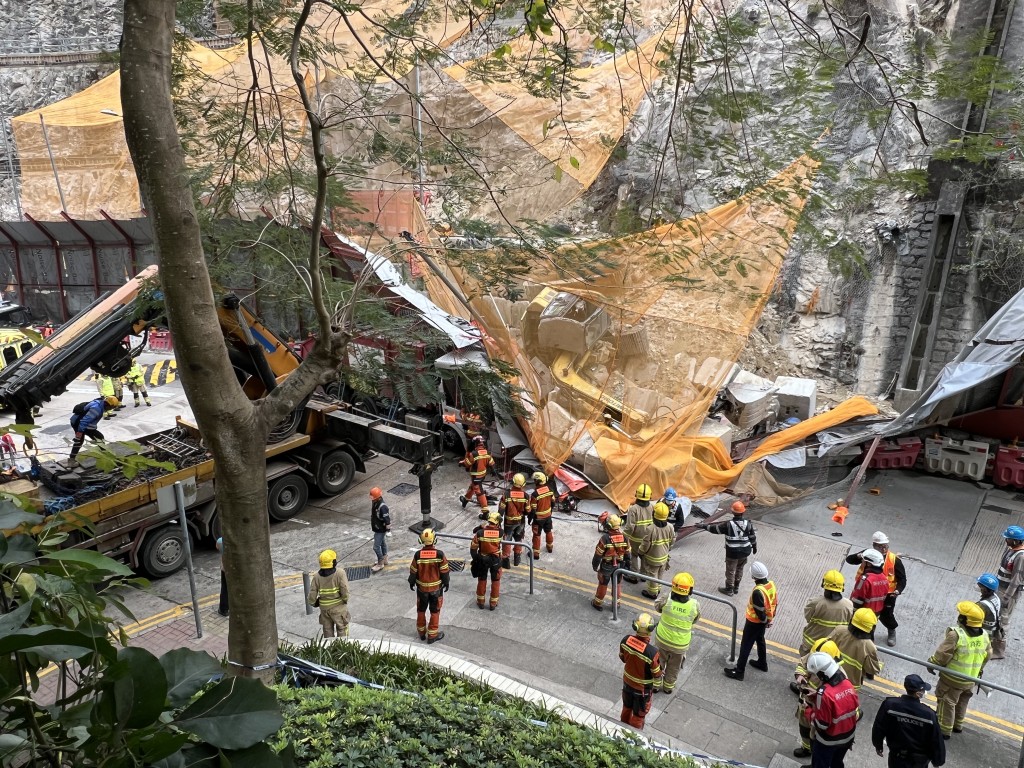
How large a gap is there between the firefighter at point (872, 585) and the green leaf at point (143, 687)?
796cm

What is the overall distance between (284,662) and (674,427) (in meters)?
7.82

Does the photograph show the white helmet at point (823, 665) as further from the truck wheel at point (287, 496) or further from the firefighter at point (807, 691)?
the truck wheel at point (287, 496)

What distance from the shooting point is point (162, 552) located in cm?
976

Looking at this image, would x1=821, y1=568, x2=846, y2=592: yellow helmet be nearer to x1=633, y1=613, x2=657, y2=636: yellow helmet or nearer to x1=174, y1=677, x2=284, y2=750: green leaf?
x1=633, y1=613, x2=657, y2=636: yellow helmet

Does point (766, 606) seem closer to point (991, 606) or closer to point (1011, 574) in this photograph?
point (991, 606)

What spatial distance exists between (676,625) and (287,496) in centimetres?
727

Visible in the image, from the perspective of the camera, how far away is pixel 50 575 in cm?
177

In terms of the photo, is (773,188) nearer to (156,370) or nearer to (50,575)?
(50,575)

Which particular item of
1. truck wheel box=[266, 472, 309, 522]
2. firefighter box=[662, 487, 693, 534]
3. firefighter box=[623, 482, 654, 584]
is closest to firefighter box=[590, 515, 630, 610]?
firefighter box=[623, 482, 654, 584]

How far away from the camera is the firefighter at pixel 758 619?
720 centimetres

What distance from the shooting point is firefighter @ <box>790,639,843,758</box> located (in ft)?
18.9

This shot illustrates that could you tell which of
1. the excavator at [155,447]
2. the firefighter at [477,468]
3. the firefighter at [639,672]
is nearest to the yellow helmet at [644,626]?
the firefighter at [639,672]

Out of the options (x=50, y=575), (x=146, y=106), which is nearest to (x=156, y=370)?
(x=146, y=106)

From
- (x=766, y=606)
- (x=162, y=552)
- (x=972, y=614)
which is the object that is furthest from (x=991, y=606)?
(x=162, y=552)
